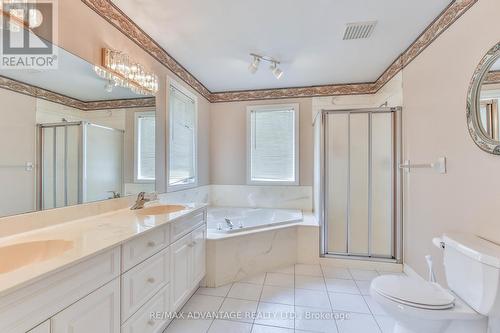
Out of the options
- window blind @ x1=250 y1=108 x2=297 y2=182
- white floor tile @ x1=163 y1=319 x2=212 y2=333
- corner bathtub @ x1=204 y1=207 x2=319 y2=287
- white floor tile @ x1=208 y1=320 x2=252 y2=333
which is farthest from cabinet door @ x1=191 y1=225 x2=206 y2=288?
window blind @ x1=250 y1=108 x2=297 y2=182

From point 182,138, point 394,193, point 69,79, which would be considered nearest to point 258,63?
point 182,138

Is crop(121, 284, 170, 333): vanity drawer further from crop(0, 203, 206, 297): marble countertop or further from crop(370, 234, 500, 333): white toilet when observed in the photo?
crop(370, 234, 500, 333): white toilet

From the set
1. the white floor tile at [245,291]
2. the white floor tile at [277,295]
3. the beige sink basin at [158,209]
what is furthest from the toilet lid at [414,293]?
the beige sink basin at [158,209]

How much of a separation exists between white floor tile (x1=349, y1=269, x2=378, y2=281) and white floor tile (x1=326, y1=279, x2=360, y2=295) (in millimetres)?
151

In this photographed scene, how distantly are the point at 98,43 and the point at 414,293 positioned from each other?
2.65 metres

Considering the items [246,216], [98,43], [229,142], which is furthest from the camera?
[229,142]

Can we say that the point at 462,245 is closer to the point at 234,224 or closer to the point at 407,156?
the point at 407,156

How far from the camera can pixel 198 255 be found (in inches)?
83.0

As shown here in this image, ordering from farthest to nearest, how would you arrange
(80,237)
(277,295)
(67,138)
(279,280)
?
(279,280) → (277,295) → (67,138) → (80,237)

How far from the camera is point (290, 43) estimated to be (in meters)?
2.32

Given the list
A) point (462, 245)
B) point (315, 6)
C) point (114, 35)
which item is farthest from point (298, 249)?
point (114, 35)

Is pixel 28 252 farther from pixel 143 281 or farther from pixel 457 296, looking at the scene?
pixel 457 296

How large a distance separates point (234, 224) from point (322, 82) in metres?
2.37

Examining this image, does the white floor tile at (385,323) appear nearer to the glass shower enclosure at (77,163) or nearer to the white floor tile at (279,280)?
the white floor tile at (279,280)
